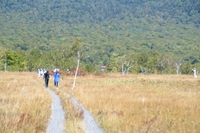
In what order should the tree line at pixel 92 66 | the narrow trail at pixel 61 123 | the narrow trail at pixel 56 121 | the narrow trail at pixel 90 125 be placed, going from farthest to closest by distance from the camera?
1. the tree line at pixel 92 66
2. the narrow trail at pixel 90 125
3. the narrow trail at pixel 61 123
4. the narrow trail at pixel 56 121

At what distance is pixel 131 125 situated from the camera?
11688 millimetres

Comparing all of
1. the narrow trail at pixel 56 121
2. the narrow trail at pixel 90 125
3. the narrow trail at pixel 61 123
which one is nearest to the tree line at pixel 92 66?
the narrow trail at pixel 56 121

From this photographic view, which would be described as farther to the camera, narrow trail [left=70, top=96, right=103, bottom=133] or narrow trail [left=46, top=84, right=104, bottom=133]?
narrow trail [left=70, top=96, right=103, bottom=133]

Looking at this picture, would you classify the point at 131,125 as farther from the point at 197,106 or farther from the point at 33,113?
the point at 197,106

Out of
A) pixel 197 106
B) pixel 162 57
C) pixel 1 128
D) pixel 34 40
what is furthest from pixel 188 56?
pixel 1 128

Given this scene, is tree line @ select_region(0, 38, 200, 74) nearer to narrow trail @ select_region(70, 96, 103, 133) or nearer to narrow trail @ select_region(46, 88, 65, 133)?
narrow trail @ select_region(46, 88, 65, 133)

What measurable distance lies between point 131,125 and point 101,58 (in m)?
146

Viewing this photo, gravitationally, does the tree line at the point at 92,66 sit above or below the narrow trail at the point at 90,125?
above

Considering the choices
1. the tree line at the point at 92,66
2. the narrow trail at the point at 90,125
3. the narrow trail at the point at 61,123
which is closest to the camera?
the narrow trail at the point at 61,123

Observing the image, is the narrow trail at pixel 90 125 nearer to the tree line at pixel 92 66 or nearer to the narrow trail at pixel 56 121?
the narrow trail at pixel 56 121

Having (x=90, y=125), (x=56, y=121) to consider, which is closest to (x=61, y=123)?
(x=56, y=121)

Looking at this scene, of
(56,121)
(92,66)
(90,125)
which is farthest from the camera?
(92,66)

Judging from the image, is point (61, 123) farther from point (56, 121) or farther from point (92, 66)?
point (92, 66)

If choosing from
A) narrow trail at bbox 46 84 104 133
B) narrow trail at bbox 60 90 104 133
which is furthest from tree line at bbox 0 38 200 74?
narrow trail at bbox 60 90 104 133
